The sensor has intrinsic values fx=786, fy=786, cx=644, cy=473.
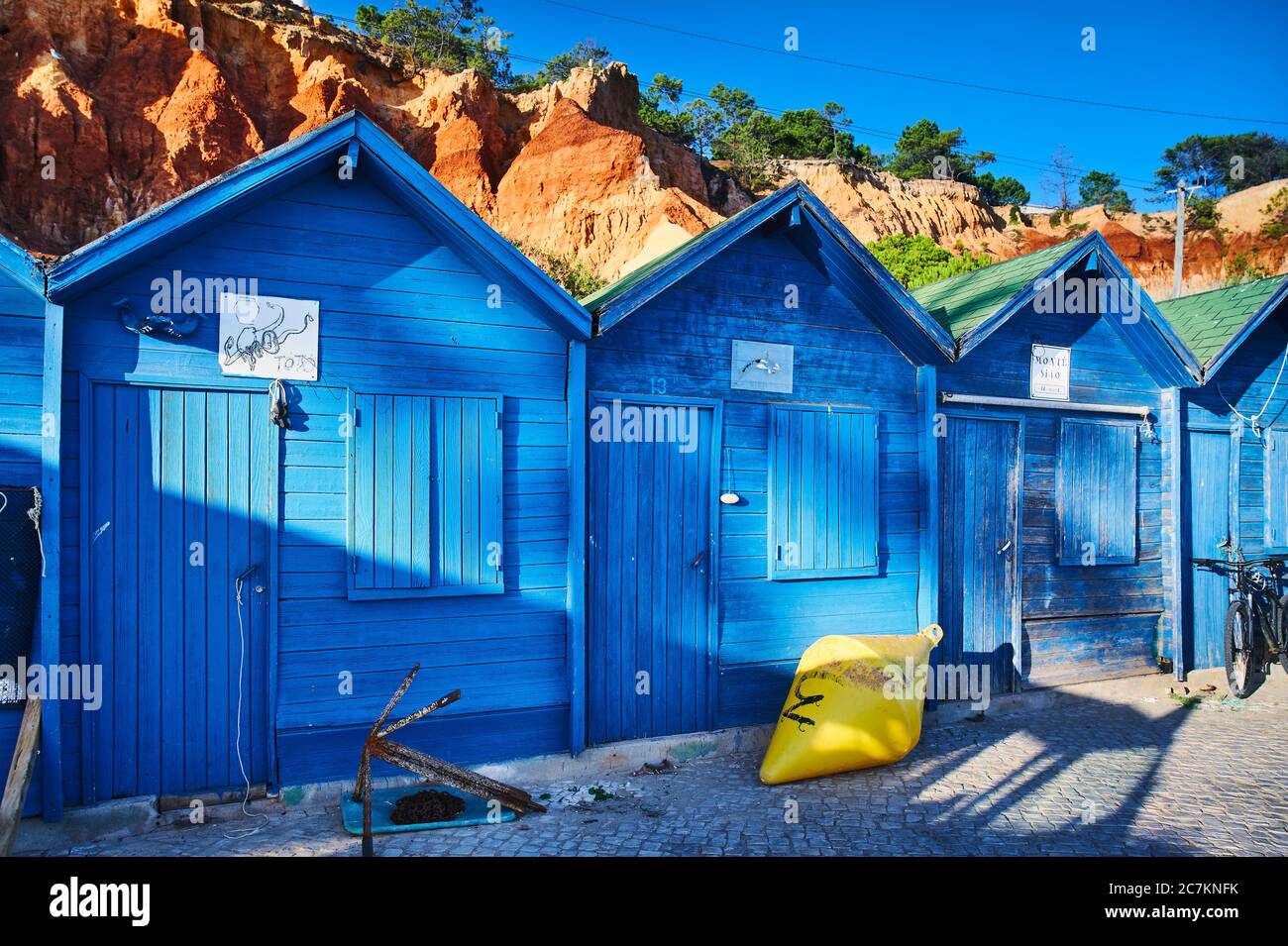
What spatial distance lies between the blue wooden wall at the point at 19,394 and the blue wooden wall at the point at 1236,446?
10.2 meters

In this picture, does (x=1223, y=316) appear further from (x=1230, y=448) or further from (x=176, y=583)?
(x=176, y=583)

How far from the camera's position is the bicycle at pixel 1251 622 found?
8164mm

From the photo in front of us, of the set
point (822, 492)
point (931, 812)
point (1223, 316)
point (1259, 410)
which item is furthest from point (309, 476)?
point (1259, 410)

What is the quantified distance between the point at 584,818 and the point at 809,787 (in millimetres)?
1702

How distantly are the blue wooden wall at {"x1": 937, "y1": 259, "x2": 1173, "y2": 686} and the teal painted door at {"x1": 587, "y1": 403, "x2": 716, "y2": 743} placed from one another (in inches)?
100

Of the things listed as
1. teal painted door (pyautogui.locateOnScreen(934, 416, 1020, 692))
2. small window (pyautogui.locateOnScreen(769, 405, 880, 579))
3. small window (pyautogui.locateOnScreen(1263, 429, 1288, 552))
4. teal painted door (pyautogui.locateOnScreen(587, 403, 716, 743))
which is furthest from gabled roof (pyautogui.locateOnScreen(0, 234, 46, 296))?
small window (pyautogui.locateOnScreen(1263, 429, 1288, 552))

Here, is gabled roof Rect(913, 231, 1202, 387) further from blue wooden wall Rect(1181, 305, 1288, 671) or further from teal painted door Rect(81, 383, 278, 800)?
teal painted door Rect(81, 383, 278, 800)

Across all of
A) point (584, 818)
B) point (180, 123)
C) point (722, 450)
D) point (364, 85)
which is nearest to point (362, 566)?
point (584, 818)

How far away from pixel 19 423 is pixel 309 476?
1.62m

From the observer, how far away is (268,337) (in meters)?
5.16

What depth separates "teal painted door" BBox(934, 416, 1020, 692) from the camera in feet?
23.9

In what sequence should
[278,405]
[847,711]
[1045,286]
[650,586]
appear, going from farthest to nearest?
[1045,286]
[650,586]
[847,711]
[278,405]

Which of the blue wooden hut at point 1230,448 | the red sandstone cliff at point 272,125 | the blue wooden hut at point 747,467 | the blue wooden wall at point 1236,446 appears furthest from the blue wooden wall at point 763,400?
the red sandstone cliff at point 272,125
